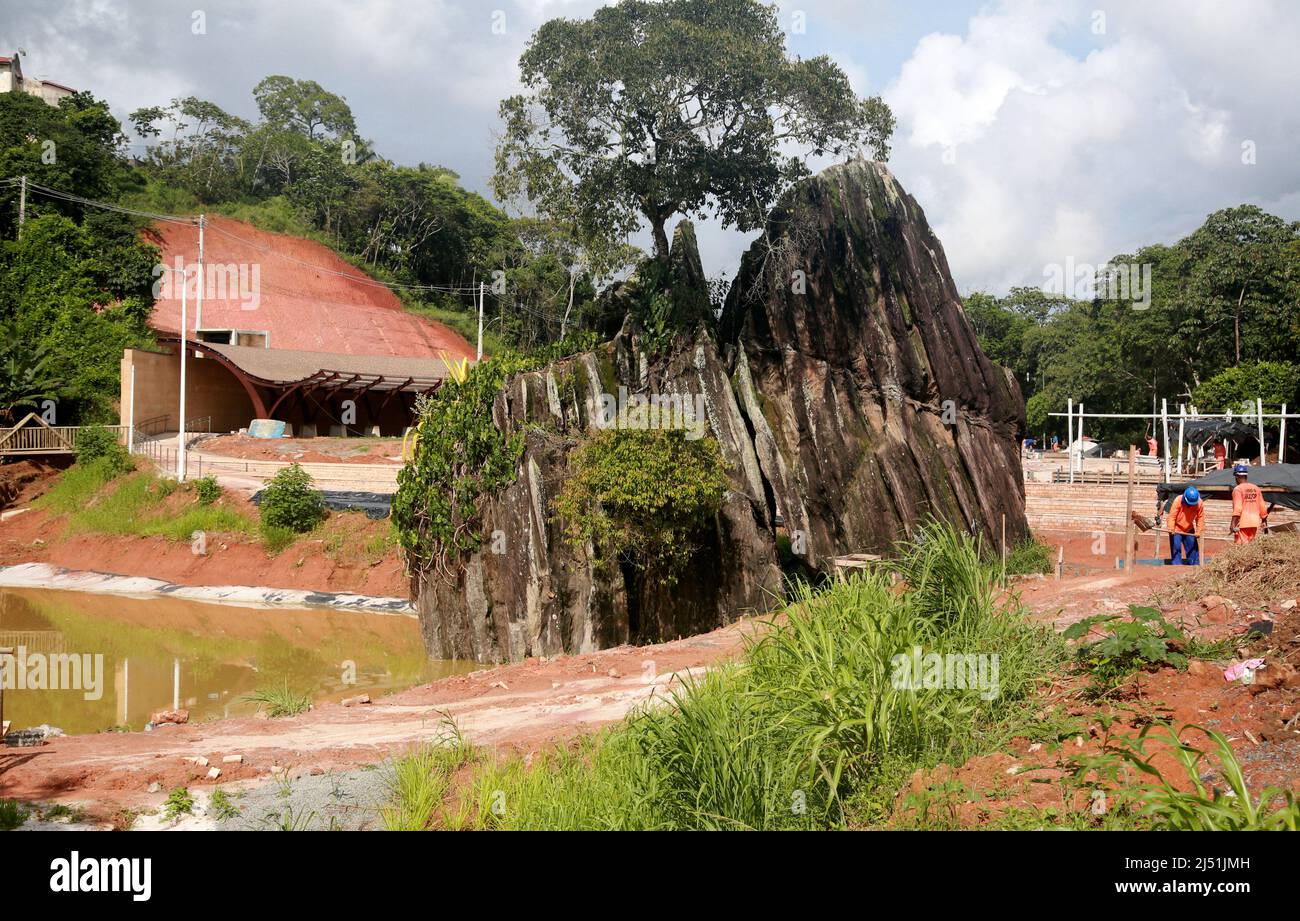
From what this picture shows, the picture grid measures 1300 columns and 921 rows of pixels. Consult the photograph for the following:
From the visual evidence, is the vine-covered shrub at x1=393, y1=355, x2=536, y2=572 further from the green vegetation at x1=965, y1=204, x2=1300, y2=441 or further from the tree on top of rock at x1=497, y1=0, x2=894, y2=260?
the green vegetation at x1=965, y1=204, x2=1300, y2=441

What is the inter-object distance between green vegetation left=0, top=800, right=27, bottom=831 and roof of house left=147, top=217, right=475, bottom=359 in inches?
1614

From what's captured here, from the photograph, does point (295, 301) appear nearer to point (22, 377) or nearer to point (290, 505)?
point (22, 377)

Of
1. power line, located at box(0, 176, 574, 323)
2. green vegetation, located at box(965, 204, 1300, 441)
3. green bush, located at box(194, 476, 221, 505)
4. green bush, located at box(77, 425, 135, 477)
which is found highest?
power line, located at box(0, 176, 574, 323)

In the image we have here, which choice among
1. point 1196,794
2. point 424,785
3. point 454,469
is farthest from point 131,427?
point 1196,794

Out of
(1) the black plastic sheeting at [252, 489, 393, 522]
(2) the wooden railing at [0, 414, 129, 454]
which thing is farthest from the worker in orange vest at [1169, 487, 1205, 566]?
(2) the wooden railing at [0, 414, 129, 454]

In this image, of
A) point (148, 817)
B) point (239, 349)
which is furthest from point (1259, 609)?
point (239, 349)

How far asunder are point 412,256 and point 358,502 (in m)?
34.3

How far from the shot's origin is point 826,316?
19.0 m

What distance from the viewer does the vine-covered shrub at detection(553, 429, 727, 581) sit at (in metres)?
13.7

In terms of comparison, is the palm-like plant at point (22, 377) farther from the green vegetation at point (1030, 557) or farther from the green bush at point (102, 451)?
the green vegetation at point (1030, 557)

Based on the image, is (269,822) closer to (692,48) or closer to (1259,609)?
(1259,609)

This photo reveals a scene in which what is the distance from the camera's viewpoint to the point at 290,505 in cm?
2505

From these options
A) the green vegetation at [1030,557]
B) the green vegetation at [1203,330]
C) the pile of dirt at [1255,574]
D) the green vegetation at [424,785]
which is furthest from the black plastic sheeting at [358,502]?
the green vegetation at [1203,330]

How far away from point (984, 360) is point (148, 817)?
1939 centimetres
